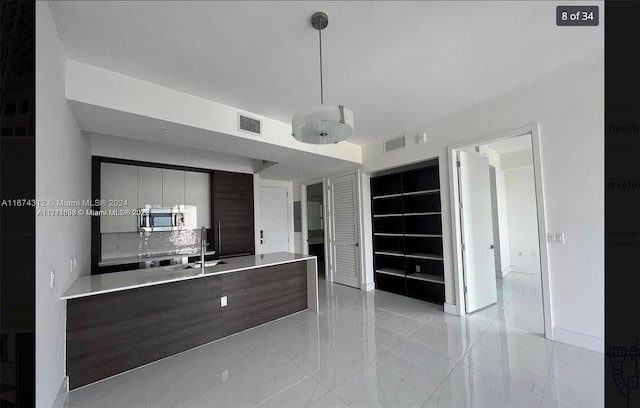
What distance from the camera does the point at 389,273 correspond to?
4422 millimetres

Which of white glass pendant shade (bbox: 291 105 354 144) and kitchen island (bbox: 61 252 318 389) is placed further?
kitchen island (bbox: 61 252 318 389)

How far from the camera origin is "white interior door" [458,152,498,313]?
3305 millimetres

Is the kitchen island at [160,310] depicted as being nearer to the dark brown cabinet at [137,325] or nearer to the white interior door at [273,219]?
the dark brown cabinet at [137,325]

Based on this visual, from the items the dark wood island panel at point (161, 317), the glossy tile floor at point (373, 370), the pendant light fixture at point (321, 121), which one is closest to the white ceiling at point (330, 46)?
the pendant light fixture at point (321, 121)

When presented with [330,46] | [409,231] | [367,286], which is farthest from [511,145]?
[330,46]

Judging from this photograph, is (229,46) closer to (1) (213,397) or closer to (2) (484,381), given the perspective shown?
(1) (213,397)

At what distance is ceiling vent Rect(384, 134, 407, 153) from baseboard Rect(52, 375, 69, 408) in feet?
14.4

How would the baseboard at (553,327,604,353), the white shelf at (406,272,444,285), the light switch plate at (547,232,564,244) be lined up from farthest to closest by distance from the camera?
the white shelf at (406,272,444,285) → the light switch plate at (547,232,564,244) → the baseboard at (553,327,604,353)

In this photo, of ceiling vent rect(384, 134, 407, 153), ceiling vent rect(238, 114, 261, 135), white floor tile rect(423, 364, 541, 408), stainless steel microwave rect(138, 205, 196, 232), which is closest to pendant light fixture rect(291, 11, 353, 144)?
ceiling vent rect(238, 114, 261, 135)

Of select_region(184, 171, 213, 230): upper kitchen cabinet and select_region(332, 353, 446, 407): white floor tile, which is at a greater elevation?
select_region(184, 171, 213, 230): upper kitchen cabinet

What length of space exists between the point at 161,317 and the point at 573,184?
426cm

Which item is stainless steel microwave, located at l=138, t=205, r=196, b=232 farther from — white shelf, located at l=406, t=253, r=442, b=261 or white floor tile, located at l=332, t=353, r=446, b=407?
white shelf, located at l=406, t=253, r=442, b=261

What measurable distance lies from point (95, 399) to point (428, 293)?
4022mm
